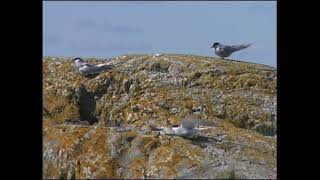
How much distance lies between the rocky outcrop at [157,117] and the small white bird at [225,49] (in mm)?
1510

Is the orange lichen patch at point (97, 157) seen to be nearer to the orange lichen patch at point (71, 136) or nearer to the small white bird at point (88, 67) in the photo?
the orange lichen patch at point (71, 136)

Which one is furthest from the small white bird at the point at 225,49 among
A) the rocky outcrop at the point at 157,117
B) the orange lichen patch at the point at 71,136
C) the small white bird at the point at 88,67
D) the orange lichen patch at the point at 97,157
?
the orange lichen patch at the point at 97,157

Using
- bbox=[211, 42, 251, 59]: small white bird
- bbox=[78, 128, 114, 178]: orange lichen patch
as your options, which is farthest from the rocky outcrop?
bbox=[211, 42, 251, 59]: small white bird

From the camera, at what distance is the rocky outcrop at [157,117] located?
553cm

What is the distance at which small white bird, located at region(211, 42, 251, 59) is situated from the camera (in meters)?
10.1

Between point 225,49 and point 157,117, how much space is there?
3.60m

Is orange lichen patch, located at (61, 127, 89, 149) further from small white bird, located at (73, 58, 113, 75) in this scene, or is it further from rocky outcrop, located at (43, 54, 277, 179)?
small white bird, located at (73, 58, 113, 75)
